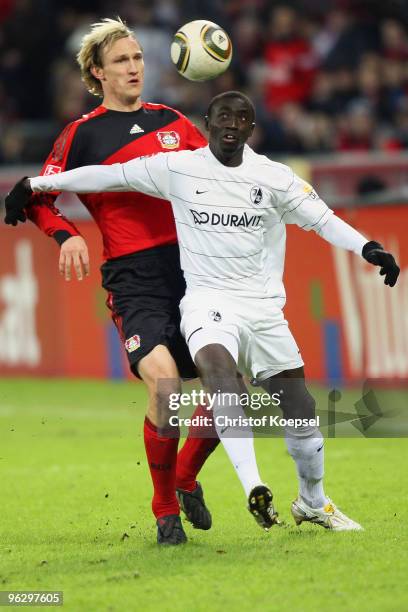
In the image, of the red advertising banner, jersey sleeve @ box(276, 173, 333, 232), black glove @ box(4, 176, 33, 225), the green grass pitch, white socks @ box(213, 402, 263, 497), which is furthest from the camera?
the red advertising banner

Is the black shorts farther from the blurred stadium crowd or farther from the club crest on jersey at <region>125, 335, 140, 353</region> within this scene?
the blurred stadium crowd

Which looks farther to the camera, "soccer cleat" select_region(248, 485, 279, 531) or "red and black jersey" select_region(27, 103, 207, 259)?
"red and black jersey" select_region(27, 103, 207, 259)

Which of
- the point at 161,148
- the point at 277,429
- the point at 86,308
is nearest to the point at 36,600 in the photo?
the point at 277,429

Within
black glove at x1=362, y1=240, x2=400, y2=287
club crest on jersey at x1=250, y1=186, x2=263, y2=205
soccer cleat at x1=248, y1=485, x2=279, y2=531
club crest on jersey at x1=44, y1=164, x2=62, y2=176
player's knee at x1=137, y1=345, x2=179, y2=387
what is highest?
club crest on jersey at x1=44, y1=164, x2=62, y2=176

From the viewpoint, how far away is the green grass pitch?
16.9 feet

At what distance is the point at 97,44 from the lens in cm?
688

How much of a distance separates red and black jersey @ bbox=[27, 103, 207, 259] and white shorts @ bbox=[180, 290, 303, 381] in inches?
19.6

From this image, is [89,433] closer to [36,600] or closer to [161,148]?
[161,148]

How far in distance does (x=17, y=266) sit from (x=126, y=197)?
7781 millimetres

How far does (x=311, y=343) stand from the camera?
12.1 meters

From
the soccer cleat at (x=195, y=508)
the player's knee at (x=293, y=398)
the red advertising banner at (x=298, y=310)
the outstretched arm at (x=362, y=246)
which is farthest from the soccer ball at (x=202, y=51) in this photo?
the red advertising banner at (x=298, y=310)

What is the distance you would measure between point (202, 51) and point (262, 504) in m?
2.51

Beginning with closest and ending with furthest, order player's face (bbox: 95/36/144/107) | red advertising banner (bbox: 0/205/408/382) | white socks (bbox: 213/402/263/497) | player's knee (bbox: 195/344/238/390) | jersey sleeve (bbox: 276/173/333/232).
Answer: white socks (bbox: 213/402/263/497) → player's knee (bbox: 195/344/238/390) → jersey sleeve (bbox: 276/173/333/232) → player's face (bbox: 95/36/144/107) → red advertising banner (bbox: 0/205/408/382)

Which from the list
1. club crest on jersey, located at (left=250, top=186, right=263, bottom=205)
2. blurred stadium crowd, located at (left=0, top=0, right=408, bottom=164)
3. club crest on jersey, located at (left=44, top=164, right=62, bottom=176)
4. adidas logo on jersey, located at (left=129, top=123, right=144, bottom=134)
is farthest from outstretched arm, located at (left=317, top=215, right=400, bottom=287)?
blurred stadium crowd, located at (left=0, top=0, right=408, bottom=164)
